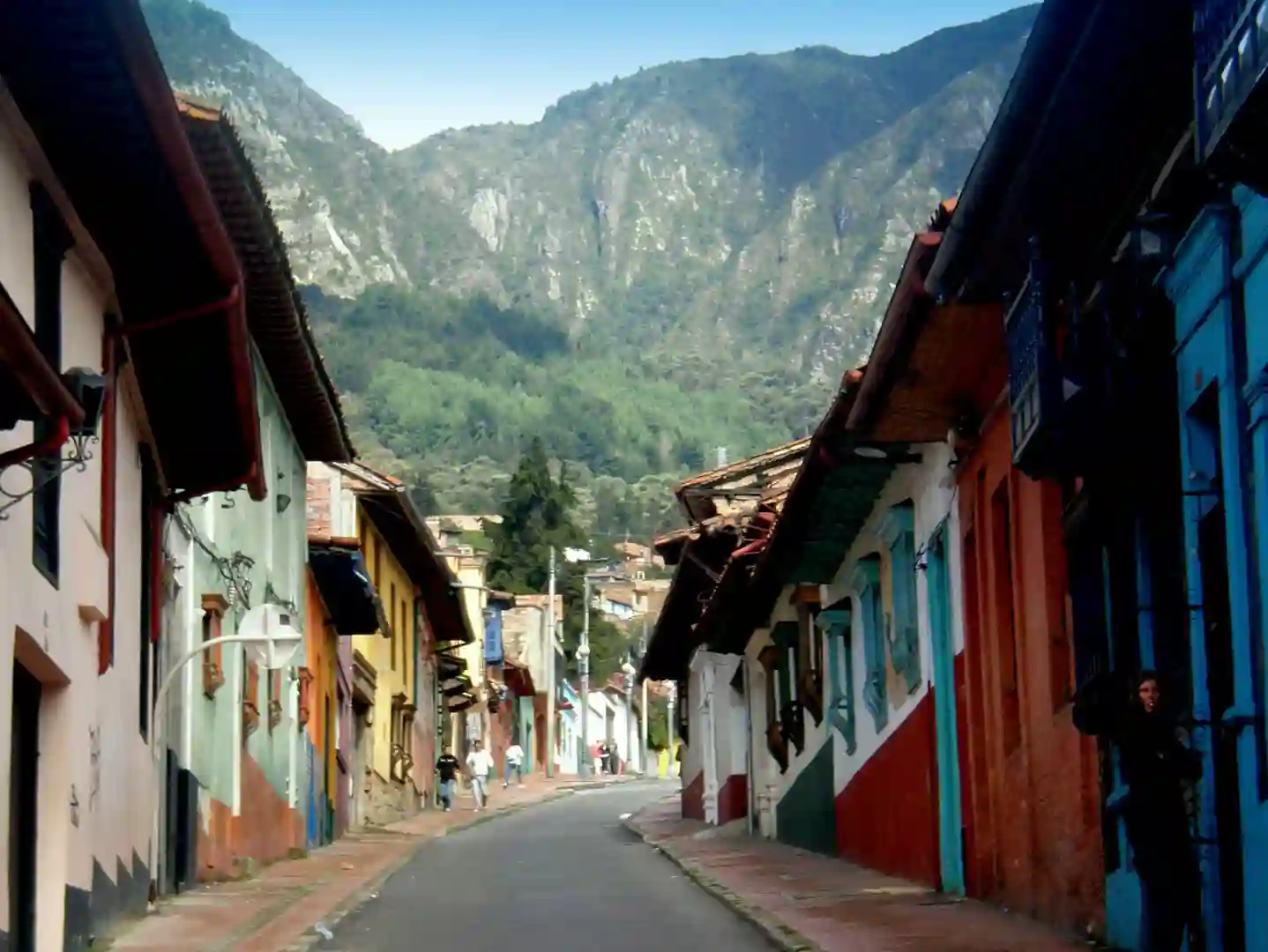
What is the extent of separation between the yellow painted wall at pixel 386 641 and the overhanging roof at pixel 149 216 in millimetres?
17011

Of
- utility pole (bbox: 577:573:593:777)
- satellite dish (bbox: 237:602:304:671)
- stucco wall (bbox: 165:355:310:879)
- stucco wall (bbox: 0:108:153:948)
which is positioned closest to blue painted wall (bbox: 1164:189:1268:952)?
stucco wall (bbox: 0:108:153:948)

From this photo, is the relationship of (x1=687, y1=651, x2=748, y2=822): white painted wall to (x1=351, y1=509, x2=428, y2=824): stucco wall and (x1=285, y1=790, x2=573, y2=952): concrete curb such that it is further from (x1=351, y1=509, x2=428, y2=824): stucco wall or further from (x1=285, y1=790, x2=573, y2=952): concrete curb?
(x1=351, y1=509, x2=428, y2=824): stucco wall

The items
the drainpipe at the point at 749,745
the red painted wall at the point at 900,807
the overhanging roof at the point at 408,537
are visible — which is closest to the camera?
the red painted wall at the point at 900,807

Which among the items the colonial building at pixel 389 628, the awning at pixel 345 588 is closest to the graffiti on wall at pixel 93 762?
the awning at pixel 345 588

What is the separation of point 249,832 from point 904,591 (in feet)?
23.8

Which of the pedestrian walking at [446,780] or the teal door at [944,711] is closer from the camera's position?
the teal door at [944,711]

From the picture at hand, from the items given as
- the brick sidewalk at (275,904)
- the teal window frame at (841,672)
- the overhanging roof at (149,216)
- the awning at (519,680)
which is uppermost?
the overhanging roof at (149,216)

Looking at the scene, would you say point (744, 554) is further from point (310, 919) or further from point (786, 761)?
point (310, 919)

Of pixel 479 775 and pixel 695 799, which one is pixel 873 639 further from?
pixel 479 775

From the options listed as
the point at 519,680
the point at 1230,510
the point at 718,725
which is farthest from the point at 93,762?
the point at 519,680

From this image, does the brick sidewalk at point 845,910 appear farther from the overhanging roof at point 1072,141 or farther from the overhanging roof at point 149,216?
the overhanging roof at point 149,216

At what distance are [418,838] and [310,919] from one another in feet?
53.7

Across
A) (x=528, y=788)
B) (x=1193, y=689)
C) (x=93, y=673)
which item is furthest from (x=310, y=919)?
(x=528, y=788)

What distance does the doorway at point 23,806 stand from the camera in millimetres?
13078
